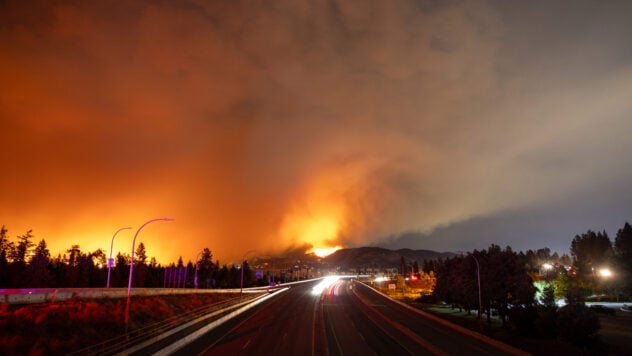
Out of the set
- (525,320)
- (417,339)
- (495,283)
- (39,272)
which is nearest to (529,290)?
(495,283)

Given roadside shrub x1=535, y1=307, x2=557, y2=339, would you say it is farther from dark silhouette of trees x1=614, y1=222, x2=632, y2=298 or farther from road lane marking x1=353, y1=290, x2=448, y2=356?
dark silhouette of trees x1=614, y1=222, x2=632, y2=298

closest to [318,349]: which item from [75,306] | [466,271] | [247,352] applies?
[247,352]

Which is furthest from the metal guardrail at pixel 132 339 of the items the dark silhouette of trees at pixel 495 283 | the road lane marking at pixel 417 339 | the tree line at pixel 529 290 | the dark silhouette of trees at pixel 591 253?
the dark silhouette of trees at pixel 591 253

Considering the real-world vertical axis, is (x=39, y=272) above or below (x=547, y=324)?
above

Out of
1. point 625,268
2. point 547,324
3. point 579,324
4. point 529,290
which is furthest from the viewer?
point 625,268

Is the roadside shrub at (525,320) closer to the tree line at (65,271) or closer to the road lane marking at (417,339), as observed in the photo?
the road lane marking at (417,339)

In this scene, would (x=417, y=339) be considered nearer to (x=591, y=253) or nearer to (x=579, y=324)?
(x=579, y=324)

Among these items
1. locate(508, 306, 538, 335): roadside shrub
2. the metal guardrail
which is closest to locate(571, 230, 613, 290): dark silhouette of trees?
locate(508, 306, 538, 335): roadside shrub

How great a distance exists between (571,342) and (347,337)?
23515mm

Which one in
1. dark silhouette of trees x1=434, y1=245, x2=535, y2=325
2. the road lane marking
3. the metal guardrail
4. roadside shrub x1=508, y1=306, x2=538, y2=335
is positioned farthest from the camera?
dark silhouette of trees x1=434, y1=245, x2=535, y2=325

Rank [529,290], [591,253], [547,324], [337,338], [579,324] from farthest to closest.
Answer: [591,253] → [529,290] → [547,324] → [579,324] → [337,338]

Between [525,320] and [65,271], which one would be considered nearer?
[525,320]

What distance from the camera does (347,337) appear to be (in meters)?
40.8

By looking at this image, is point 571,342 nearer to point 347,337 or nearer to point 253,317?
point 347,337
